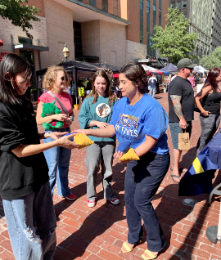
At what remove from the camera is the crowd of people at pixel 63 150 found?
158 centimetres

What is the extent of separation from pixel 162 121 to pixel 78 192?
2.36 metres

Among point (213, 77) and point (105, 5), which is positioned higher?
point (105, 5)

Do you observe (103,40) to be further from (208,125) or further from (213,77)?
(208,125)

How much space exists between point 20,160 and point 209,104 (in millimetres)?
3775

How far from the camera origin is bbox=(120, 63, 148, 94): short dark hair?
6.54 ft

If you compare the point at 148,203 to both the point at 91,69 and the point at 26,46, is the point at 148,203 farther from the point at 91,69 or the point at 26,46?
the point at 26,46

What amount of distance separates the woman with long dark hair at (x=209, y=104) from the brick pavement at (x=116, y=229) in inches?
54.3

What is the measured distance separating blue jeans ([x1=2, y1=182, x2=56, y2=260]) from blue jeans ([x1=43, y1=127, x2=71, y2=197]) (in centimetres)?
92

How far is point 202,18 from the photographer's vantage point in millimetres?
62562

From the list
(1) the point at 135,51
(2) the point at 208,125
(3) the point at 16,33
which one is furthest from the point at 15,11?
(1) the point at 135,51

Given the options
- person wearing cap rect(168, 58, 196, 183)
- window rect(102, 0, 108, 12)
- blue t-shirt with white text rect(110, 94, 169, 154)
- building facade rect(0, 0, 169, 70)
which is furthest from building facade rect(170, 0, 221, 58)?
blue t-shirt with white text rect(110, 94, 169, 154)

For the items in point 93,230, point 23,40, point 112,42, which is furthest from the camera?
point 112,42

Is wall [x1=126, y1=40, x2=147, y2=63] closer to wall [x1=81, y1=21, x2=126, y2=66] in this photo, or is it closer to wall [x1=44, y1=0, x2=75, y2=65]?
wall [x1=81, y1=21, x2=126, y2=66]

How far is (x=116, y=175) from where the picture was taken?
4.34 meters
